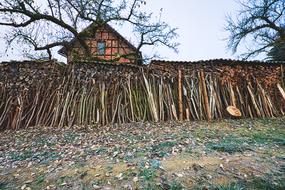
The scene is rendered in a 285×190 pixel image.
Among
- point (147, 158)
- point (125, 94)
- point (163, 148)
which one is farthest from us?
point (125, 94)

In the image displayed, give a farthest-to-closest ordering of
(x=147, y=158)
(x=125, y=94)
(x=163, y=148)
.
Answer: (x=125, y=94) → (x=163, y=148) → (x=147, y=158)

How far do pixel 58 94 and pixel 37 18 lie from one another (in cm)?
690

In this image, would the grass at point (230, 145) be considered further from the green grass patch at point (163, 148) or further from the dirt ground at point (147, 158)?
the green grass patch at point (163, 148)

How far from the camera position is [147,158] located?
4.10m

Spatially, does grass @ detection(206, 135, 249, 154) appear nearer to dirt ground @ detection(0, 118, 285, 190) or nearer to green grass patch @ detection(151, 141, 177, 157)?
dirt ground @ detection(0, 118, 285, 190)

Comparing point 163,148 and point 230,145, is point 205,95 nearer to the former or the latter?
point 230,145

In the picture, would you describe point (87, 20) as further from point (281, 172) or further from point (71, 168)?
point (281, 172)

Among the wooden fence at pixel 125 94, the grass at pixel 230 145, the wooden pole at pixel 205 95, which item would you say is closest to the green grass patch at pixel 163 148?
the grass at pixel 230 145

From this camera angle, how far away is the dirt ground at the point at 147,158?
10.8 feet

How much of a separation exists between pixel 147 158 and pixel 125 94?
4.10 m

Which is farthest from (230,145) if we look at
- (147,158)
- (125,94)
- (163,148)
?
(125,94)

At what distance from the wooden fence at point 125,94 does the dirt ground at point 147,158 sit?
1.14 meters

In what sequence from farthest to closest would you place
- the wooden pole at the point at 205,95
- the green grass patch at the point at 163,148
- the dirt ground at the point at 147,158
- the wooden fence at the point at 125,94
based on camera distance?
the wooden pole at the point at 205,95, the wooden fence at the point at 125,94, the green grass patch at the point at 163,148, the dirt ground at the point at 147,158

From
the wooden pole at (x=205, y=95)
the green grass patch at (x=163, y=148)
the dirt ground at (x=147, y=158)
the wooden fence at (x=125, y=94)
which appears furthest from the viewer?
the wooden pole at (x=205, y=95)
